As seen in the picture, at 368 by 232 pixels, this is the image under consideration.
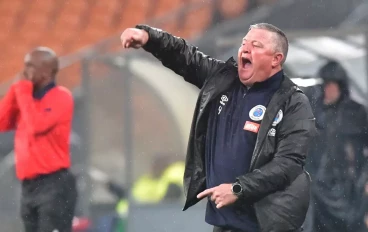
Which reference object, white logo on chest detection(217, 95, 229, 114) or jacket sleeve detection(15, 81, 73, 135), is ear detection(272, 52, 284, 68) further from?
jacket sleeve detection(15, 81, 73, 135)

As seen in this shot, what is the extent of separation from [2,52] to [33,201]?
3642 mm

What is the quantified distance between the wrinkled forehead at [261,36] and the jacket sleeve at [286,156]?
0.28m

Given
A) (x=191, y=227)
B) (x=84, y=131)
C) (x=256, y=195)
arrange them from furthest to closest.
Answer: (x=84, y=131) < (x=191, y=227) < (x=256, y=195)

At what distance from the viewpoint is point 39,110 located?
22.2 ft

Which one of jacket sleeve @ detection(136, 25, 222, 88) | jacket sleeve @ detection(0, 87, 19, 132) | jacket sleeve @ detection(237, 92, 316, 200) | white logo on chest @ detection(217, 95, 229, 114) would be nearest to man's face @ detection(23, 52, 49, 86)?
jacket sleeve @ detection(0, 87, 19, 132)

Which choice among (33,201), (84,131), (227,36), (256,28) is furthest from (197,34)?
(256,28)

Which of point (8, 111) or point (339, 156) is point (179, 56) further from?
point (339, 156)

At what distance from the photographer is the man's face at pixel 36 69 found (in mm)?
6762

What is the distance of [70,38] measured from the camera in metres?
10.1

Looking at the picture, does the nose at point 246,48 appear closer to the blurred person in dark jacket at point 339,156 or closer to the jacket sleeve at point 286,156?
the jacket sleeve at point 286,156

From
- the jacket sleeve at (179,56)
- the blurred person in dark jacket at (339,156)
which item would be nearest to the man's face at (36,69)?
the blurred person in dark jacket at (339,156)

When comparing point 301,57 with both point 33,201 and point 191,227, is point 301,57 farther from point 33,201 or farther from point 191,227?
point 33,201

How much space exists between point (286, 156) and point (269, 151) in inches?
3.0

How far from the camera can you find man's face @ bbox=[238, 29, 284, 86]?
→ 15.1 ft
